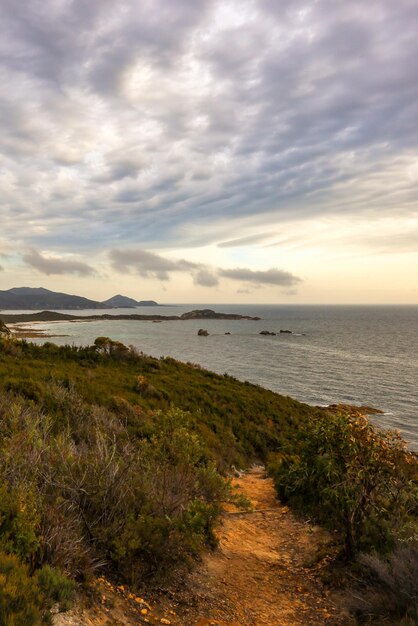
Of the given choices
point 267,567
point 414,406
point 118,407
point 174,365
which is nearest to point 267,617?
point 267,567

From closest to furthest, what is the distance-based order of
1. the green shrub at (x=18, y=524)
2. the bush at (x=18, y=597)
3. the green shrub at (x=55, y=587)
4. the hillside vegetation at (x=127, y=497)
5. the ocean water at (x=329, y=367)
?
the bush at (x=18, y=597), the green shrub at (x=55, y=587), the green shrub at (x=18, y=524), the hillside vegetation at (x=127, y=497), the ocean water at (x=329, y=367)

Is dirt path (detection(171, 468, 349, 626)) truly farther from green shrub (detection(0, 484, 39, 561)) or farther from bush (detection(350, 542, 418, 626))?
green shrub (detection(0, 484, 39, 561))

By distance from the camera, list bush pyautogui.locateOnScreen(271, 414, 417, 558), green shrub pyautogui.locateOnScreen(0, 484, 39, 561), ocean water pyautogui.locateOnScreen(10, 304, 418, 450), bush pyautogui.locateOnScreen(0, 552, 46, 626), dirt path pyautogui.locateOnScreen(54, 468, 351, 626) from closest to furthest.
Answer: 1. bush pyautogui.locateOnScreen(0, 552, 46, 626)
2. green shrub pyautogui.locateOnScreen(0, 484, 39, 561)
3. dirt path pyautogui.locateOnScreen(54, 468, 351, 626)
4. bush pyautogui.locateOnScreen(271, 414, 417, 558)
5. ocean water pyautogui.locateOnScreen(10, 304, 418, 450)

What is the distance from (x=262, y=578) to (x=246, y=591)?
76 centimetres

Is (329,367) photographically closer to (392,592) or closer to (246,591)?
(246,591)

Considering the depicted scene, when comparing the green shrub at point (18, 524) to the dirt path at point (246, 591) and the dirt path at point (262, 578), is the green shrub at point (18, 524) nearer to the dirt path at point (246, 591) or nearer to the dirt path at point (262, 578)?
the dirt path at point (246, 591)

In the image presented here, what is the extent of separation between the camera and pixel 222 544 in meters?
8.16

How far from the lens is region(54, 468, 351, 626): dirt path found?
486cm

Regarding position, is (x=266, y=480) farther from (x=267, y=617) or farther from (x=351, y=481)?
(x=267, y=617)

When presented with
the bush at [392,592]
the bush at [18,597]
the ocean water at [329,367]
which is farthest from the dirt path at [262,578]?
the ocean water at [329,367]

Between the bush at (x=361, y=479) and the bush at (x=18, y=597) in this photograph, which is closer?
the bush at (x=18, y=597)

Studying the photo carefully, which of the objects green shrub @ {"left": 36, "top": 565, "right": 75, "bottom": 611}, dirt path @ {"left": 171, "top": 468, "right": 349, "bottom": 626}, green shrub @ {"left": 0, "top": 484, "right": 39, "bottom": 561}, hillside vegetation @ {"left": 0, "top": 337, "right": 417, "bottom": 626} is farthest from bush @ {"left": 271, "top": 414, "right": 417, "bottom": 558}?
green shrub @ {"left": 0, "top": 484, "right": 39, "bottom": 561}

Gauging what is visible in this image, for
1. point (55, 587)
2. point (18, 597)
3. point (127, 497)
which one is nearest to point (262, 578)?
point (127, 497)

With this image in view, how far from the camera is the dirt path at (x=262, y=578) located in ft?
18.3
